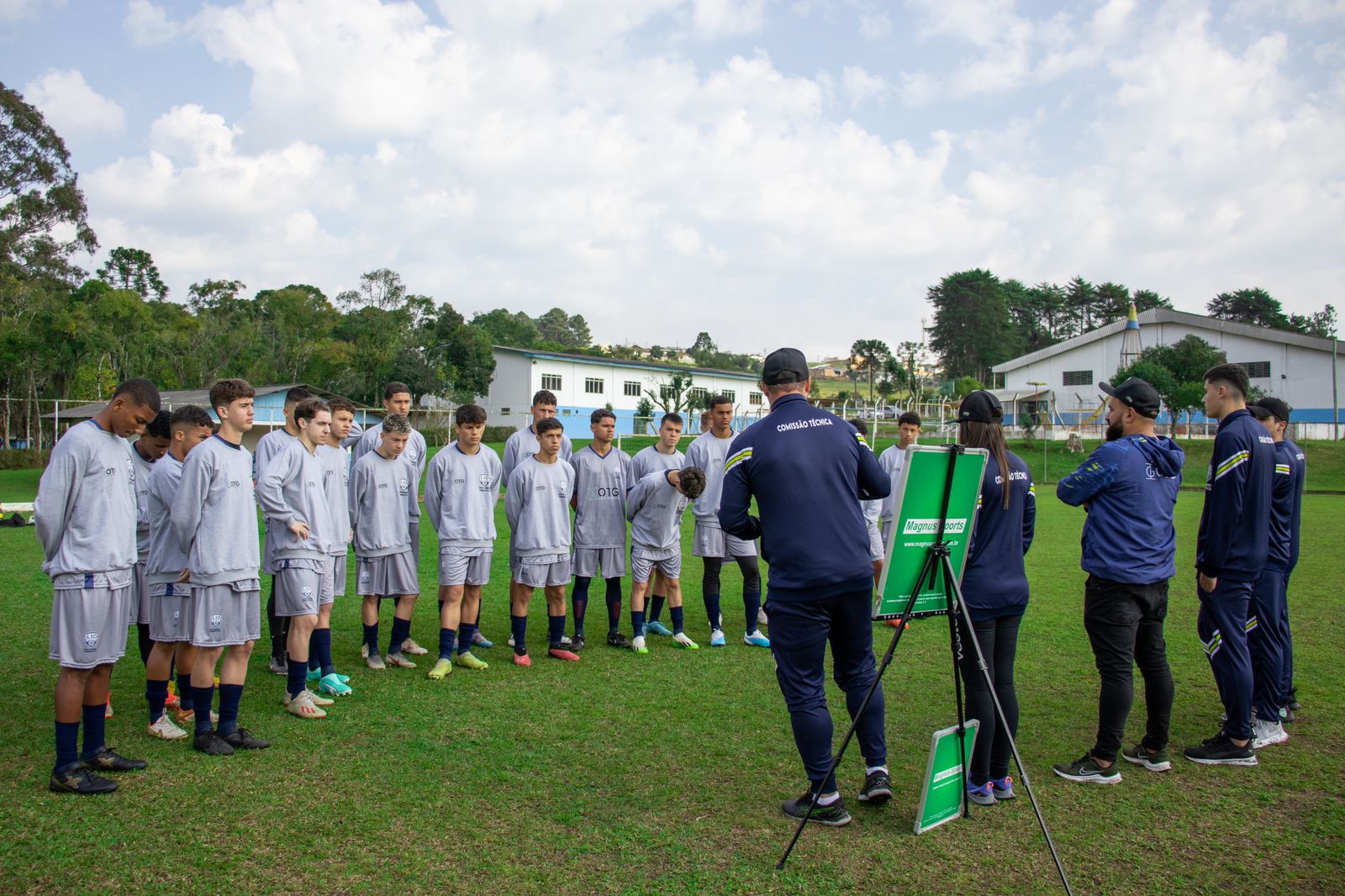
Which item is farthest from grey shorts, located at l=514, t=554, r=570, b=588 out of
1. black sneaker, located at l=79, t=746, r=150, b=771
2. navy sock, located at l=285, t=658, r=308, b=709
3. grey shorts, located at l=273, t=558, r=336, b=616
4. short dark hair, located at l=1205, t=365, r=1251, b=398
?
short dark hair, located at l=1205, t=365, r=1251, b=398

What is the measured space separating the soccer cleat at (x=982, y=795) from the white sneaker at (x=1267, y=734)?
2.18 m

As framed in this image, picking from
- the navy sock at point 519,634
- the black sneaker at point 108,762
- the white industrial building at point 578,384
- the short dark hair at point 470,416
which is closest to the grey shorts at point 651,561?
the navy sock at point 519,634

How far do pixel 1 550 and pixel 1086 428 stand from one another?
5262cm

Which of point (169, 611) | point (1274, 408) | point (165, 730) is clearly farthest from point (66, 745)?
point (1274, 408)

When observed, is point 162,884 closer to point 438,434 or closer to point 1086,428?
point 438,434

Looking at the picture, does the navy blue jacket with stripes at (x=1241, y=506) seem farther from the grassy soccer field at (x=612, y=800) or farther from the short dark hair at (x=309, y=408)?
the short dark hair at (x=309, y=408)

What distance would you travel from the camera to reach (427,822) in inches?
166

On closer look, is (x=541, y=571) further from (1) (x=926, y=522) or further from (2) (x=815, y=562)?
(1) (x=926, y=522)

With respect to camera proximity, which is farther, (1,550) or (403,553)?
(1,550)

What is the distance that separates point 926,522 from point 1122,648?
1.68 m

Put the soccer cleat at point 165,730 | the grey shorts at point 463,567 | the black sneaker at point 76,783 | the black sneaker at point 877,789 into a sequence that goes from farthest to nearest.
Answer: the grey shorts at point 463,567, the soccer cleat at point 165,730, the black sneaker at point 76,783, the black sneaker at point 877,789

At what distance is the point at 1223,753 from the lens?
16.7 ft

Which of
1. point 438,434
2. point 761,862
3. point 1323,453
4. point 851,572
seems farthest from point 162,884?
point 1323,453

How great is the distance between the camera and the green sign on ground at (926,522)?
13.0 ft
